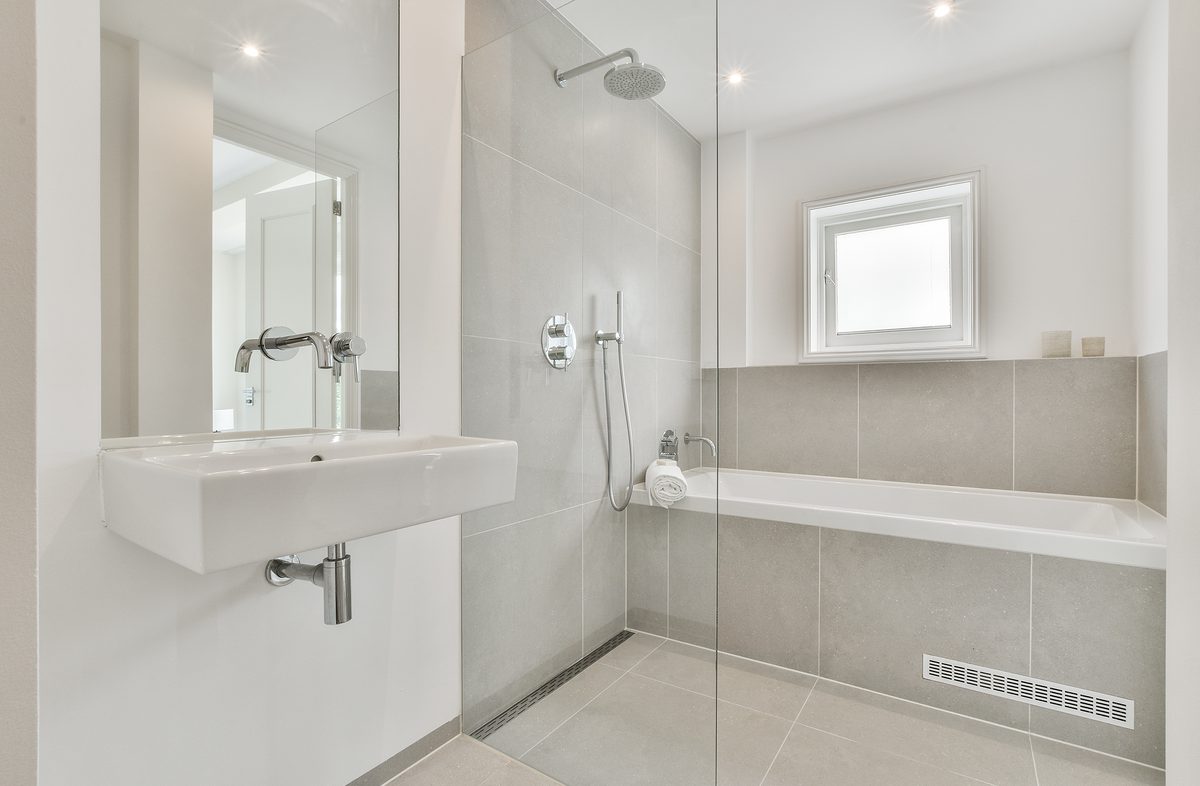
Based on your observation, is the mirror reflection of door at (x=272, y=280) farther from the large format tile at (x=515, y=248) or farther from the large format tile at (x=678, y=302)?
the large format tile at (x=678, y=302)

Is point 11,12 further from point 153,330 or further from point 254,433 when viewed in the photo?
point 254,433

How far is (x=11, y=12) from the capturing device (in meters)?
0.71

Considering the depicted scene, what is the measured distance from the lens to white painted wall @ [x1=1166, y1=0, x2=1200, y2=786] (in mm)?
1188

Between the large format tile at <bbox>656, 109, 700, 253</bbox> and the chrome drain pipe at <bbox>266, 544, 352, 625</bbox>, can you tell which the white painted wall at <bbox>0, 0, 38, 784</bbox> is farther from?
the large format tile at <bbox>656, 109, 700, 253</bbox>

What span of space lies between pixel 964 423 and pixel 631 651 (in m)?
2.03

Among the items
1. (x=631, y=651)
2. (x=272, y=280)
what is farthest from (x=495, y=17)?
(x=631, y=651)

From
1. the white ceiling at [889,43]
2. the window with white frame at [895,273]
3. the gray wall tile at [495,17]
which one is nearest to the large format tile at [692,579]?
the white ceiling at [889,43]

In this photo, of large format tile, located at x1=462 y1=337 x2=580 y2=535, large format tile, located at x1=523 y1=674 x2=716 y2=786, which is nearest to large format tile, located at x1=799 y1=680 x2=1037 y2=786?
large format tile, located at x1=523 y1=674 x2=716 y2=786

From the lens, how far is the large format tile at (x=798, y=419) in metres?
2.88

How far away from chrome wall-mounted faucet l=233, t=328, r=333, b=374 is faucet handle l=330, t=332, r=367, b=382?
0.01 meters

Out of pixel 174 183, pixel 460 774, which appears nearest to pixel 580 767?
pixel 460 774

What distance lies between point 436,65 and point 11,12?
108 cm

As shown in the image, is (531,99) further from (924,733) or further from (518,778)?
(924,733)

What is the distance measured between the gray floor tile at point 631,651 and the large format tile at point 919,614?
870 mm
